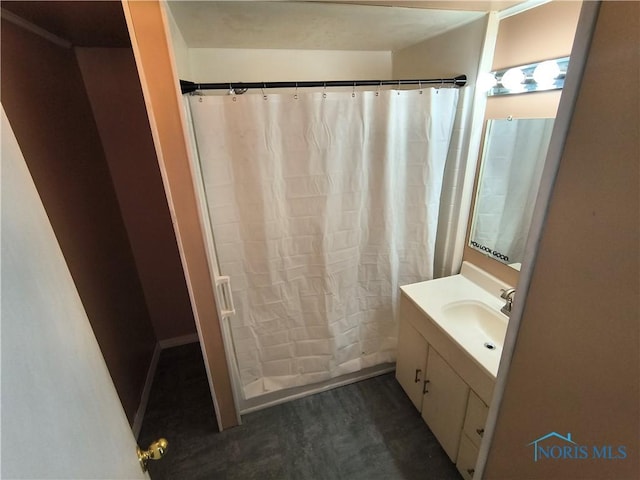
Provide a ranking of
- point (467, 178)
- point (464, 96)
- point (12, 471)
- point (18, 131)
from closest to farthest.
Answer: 1. point (12, 471)
2. point (18, 131)
3. point (464, 96)
4. point (467, 178)

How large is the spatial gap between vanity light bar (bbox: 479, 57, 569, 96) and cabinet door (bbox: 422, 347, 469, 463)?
1319 millimetres

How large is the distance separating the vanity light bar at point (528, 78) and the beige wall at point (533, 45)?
3 cm

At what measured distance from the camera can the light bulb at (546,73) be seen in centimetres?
119

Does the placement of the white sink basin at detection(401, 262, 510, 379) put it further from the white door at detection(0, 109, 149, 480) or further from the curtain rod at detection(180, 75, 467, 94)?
the white door at detection(0, 109, 149, 480)

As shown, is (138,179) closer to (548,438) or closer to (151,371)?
(151,371)

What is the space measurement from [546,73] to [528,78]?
0.25 ft

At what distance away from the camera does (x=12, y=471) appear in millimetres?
399

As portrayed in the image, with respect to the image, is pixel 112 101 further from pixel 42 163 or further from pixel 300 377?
pixel 300 377


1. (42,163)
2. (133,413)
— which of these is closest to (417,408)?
(133,413)

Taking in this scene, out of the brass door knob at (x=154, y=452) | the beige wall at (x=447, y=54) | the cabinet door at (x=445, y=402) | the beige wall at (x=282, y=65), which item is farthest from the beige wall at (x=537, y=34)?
the brass door knob at (x=154, y=452)

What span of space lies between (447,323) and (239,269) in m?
1.10

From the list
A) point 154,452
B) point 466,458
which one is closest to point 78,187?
point 154,452

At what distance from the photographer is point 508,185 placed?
152 cm

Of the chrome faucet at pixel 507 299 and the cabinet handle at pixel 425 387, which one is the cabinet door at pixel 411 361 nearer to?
the cabinet handle at pixel 425 387
